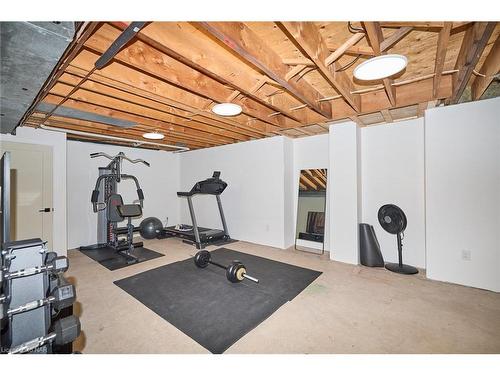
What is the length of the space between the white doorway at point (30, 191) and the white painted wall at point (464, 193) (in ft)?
20.8

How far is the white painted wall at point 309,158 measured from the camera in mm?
4672

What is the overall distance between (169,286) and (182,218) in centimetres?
430

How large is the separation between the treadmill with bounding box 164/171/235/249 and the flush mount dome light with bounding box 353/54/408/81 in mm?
3635

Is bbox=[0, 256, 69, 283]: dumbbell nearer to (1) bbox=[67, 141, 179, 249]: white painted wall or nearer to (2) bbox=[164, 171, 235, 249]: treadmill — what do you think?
(2) bbox=[164, 171, 235, 249]: treadmill

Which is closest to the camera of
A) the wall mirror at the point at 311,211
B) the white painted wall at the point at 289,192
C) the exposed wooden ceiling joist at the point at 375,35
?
the exposed wooden ceiling joist at the point at 375,35

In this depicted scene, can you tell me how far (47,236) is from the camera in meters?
3.93

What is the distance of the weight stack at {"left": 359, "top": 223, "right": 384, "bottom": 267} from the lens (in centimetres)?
365

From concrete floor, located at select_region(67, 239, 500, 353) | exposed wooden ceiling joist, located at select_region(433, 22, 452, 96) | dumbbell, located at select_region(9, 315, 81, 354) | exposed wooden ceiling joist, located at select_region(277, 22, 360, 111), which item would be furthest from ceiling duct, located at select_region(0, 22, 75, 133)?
exposed wooden ceiling joist, located at select_region(433, 22, 452, 96)

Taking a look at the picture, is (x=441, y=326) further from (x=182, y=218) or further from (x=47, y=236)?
(x=182, y=218)

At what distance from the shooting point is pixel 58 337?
1305 millimetres

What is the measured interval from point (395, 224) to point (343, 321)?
2135 mm

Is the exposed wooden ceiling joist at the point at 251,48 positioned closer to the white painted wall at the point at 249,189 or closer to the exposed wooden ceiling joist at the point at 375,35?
the exposed wooden ceiling joist at the point at 375,35

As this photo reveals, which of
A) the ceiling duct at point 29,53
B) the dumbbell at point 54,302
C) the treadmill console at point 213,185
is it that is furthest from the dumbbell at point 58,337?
the treadmill console at point 213,185

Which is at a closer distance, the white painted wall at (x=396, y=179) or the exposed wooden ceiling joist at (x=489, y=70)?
the exposed wooden ceiling joist at (x=489, y=70)
